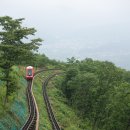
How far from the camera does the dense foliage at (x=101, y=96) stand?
5719 cm

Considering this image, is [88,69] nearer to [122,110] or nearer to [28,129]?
[122,110]

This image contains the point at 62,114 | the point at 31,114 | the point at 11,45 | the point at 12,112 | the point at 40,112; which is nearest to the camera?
the point at 11,45

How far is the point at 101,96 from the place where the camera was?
207ft

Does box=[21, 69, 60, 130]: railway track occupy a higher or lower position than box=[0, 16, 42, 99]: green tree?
lower

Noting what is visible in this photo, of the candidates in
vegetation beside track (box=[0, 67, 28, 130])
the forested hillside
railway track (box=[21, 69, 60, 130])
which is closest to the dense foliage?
the forested hillside

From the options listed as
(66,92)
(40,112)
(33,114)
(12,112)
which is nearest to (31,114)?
(33,114)

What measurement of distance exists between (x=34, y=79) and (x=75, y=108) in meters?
10.3

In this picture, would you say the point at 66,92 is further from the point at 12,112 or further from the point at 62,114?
the point at 12,112

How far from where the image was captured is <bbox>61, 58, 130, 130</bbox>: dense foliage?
188 feet

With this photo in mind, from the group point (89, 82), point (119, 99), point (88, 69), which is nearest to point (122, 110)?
point (119, 99)

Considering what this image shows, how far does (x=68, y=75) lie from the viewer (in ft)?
270

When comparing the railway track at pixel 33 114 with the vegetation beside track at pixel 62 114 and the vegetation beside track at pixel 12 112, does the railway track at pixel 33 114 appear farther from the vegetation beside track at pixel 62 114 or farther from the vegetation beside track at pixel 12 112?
the vegetation beside track at pixel 62 114

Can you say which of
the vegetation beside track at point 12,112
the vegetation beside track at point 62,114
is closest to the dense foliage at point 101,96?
the vegetation beside track at point 62,114

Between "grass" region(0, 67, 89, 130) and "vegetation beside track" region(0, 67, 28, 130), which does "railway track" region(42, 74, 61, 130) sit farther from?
"vegetation beside track" region(0, 67, 28, 130)
